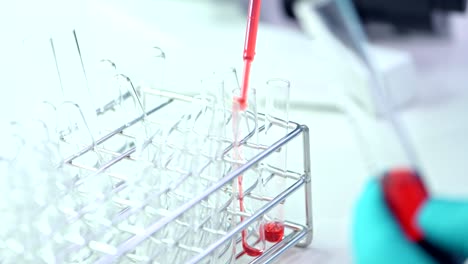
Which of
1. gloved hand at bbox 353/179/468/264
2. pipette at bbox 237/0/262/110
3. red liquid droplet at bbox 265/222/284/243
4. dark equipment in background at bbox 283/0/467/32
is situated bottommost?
red liquid droplet at bbox 265/222/284/243

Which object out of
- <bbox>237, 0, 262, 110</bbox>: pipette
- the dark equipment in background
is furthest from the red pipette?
the dark equipment in background

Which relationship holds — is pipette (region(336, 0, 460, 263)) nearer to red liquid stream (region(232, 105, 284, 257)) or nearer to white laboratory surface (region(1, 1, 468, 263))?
white laboratory surface (region(1, 1, 468, 263))

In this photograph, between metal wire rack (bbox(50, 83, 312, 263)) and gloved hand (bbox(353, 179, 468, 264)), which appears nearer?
gloved hand (bbox(353, 179, 468, 264))

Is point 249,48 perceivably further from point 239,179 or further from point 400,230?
point 400,230

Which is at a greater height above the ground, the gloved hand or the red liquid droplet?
the gloved hand

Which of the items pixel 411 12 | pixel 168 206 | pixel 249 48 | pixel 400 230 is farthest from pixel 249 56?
pixel 411 12

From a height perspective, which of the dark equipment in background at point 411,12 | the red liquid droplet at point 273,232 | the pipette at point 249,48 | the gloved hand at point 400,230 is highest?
the pipette at point 249,48

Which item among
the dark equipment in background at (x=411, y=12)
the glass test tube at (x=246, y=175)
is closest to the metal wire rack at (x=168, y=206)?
the glass test tube at (x=246, y=175)

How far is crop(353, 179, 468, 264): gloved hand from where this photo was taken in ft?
1.52

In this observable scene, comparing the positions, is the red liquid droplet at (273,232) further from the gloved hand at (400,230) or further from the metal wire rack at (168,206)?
the gloved hand at (400,230)

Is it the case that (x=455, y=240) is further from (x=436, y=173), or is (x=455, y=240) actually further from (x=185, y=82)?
(x=185, y=82)

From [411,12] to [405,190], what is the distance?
3.44 feet

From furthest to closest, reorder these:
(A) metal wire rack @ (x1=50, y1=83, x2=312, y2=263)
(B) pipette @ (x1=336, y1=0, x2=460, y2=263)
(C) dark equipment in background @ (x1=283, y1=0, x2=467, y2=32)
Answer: (C) dark equipment in background @ (x1=283, y1=0, x2=467, y2=32)
(A) metal wire rack @ (x1=50, y1=83, x2=312, y2=263)
(B) pipette @ (x1=336, y1=0, x2=460, y2=263)

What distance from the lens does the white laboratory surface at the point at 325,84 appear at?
0.83 m
